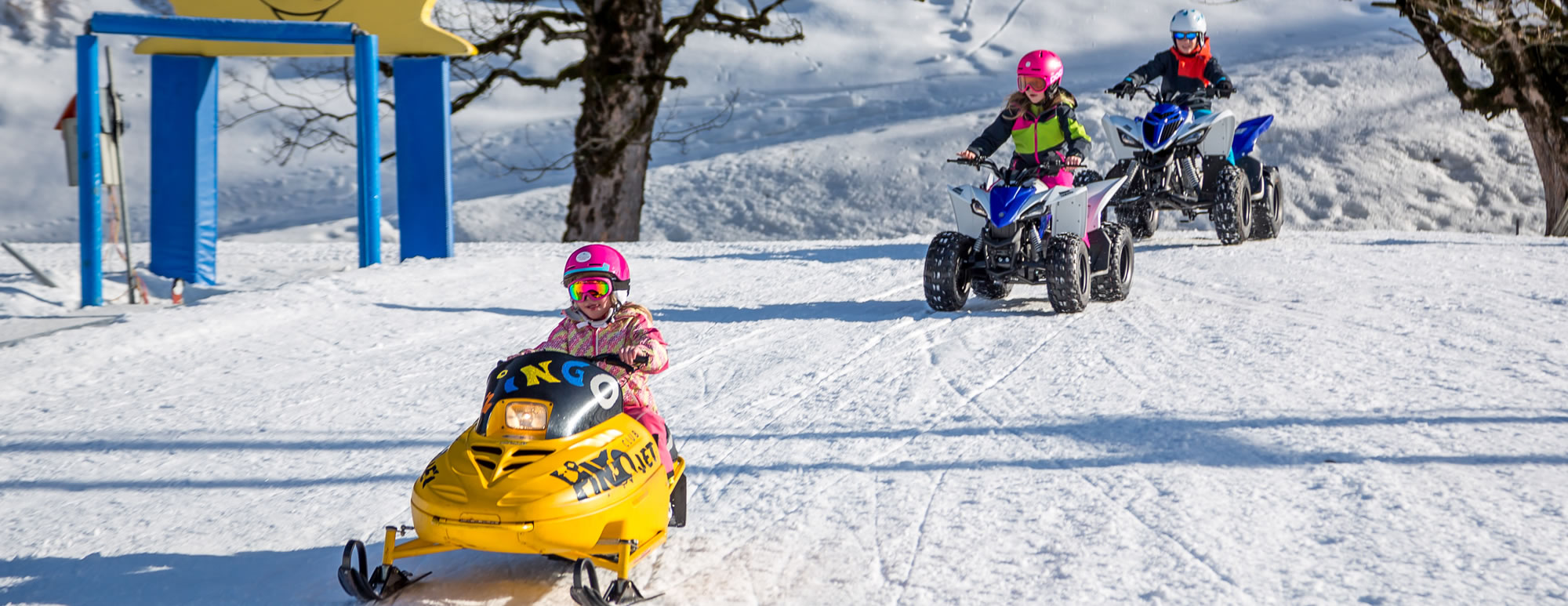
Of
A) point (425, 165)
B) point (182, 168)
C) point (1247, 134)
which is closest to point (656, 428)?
point (425, 165)

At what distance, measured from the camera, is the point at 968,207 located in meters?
7.08

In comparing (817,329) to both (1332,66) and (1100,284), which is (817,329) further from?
(1332,66)

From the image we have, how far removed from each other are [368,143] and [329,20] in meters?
1.31

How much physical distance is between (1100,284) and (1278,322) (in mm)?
Result: 1117

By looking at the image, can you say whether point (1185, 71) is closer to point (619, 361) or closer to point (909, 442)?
point (909, 442)

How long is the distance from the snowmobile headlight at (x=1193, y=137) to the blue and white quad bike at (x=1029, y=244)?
2427 mm

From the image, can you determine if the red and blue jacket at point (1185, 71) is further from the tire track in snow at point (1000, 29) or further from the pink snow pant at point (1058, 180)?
the tire track in snow at point (1000, 29)

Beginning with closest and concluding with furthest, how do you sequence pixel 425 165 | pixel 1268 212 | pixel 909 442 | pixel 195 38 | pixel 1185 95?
1. pixel 909 442
2. pixel 195 38
3. pixel 1185 95
4. pixel 1268 212
5. pixel 425 165

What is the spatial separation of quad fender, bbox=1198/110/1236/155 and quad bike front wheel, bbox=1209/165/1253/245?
15 cm

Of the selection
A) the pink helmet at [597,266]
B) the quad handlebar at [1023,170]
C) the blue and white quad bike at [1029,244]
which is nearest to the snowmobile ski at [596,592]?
the pink helmet at [597,266]

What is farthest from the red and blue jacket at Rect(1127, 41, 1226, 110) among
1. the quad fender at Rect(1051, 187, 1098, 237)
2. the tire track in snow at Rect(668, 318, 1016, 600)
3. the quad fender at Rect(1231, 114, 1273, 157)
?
the tire track in snow at Rect(668, 318, 1016, 600)

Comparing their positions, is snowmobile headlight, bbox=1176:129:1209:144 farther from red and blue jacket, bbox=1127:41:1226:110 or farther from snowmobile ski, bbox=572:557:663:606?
snowmobile ski, bbox=572:557:663:606

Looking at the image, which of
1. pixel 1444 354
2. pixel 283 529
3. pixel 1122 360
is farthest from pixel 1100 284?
pixel 283 529

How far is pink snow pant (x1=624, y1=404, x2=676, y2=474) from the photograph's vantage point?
3631 mm
